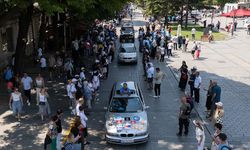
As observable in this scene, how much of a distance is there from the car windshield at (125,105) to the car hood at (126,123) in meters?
0.32

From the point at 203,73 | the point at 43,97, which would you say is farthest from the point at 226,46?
the point at 43,97

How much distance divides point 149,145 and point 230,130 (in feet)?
11.8

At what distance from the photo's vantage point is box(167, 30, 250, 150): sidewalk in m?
14.0

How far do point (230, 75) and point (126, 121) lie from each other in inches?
505

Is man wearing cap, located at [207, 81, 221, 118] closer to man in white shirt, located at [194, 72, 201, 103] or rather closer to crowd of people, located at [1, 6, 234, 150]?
crowd of people, located at [1, 6, 234, 150]

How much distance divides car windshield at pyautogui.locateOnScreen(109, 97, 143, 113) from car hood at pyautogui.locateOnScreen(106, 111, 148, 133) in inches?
12.6

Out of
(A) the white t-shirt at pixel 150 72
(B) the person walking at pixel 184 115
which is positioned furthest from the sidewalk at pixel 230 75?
(A) the white t-shirt at pixel 150 72

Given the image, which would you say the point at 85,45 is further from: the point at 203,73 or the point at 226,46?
the point at 226,46

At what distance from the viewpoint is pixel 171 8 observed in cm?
5056

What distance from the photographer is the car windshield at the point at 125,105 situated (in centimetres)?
1315

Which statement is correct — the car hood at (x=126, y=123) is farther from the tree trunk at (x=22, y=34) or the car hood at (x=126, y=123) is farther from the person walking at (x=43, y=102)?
the tree trunk at (x=22, y=34)

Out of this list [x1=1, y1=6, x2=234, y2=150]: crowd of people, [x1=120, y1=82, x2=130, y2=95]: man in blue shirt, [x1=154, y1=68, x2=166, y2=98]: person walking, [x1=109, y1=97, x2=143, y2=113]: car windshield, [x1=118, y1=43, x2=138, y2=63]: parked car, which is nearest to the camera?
[x1=1, y1=6, x2=234, y2=150]: crowd of people

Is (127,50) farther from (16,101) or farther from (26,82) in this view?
(16,101)

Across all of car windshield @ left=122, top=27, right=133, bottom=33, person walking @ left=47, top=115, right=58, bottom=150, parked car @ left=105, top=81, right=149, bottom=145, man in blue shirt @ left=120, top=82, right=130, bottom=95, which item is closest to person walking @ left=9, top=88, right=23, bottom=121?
parked car @ left=105, top=81, right=149, bottom=145
